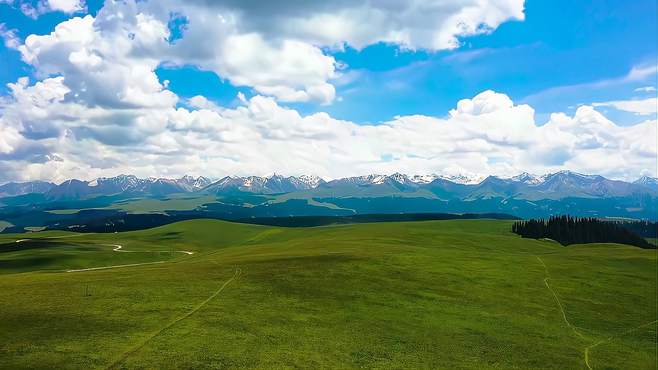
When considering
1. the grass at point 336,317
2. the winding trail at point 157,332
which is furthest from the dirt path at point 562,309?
the winding trail at point 157,332

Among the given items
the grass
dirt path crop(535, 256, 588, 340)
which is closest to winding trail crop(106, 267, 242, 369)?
the grass

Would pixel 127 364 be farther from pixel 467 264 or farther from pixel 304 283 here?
pixel 467 264

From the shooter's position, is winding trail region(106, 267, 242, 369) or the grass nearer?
winding trail region(106, 267, 242, 369)

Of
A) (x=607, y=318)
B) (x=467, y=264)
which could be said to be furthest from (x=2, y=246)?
(x=607, y=318)

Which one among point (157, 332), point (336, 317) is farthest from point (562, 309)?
point (157, 332)

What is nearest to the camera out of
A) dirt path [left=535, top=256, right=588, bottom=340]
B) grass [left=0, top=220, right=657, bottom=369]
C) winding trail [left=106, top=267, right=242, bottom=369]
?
winding trail [left=106, top=267, right=242, bottom=369]

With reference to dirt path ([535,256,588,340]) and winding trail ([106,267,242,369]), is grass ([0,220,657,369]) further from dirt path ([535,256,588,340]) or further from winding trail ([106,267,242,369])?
dirt path ([535,256,588,340])

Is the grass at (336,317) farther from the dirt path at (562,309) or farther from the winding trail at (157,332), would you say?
the dirt path at (562,309)

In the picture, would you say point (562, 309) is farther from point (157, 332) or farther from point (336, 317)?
point (157, 332)
